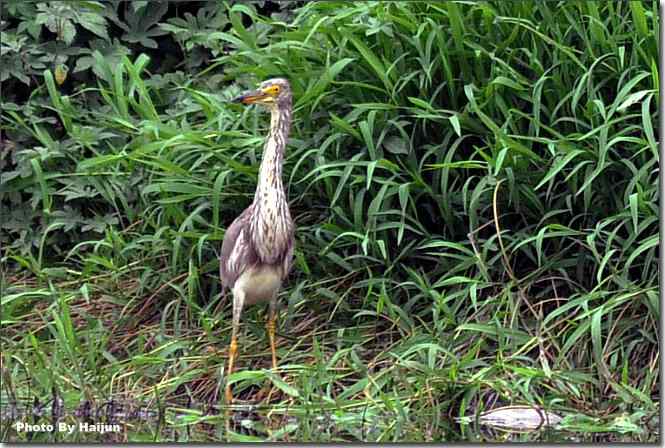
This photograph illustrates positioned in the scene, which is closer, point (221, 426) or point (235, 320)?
point (221, 426)

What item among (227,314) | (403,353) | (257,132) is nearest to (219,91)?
(257,132)

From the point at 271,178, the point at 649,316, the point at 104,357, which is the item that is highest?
the point at 271,178

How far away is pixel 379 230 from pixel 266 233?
0.64 metres

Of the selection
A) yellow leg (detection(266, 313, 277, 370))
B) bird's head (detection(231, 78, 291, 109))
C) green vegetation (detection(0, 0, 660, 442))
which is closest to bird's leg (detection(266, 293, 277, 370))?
yellow leg (detection(266, 313, 277, 370))

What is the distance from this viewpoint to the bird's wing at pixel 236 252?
5883 mm

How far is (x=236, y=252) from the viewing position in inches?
233

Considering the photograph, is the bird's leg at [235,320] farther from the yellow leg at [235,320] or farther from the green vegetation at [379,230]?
the green vegetation at [379,230]

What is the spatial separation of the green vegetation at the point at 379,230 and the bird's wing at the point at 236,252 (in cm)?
29

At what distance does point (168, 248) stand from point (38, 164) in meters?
0.87

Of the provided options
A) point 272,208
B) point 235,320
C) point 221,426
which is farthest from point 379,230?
point 221,426

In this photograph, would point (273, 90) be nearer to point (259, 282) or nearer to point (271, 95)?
point (271, 95)

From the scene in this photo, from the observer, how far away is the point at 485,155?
602 cm

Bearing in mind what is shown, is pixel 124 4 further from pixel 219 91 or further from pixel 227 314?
pixel 227 314

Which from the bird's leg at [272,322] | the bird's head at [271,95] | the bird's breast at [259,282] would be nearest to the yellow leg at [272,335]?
the bird's leg at [272,322]
